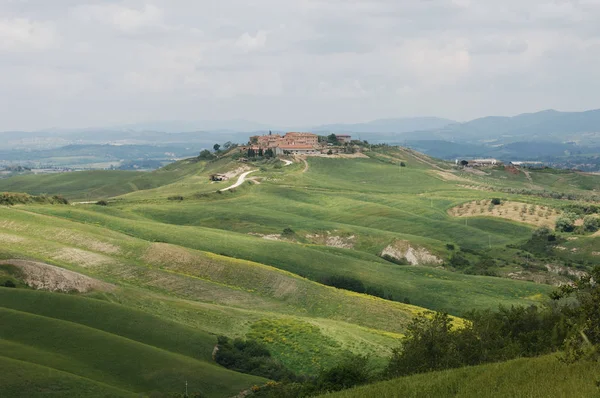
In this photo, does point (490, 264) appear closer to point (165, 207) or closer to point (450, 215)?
point (450, 215)

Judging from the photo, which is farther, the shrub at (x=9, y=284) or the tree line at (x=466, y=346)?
the shrub at (x=9, y=284)

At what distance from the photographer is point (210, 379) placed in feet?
155

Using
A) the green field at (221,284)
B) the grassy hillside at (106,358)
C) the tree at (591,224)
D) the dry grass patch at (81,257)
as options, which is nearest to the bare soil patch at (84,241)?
the green field at (221,284)

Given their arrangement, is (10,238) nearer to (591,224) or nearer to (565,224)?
(565,224)

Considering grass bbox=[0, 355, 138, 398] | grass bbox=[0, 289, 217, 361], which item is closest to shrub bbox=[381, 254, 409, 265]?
grass bbox=[0, 289, 217, 361]

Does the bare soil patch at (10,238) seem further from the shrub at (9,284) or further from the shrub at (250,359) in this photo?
the shrub at (250,359)

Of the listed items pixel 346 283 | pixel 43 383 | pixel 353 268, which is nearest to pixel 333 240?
pixel 353 268

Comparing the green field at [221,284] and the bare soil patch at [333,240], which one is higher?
the green field at [221,284]

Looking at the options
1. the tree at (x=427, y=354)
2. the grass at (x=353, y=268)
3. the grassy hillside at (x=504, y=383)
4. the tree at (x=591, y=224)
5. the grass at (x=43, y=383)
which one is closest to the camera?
the grassy hillside at (x=504, y=383)

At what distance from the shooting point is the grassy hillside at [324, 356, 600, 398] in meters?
23.4

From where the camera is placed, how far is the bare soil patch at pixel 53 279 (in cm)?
6313

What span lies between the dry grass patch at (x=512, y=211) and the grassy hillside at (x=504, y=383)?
123244 mm

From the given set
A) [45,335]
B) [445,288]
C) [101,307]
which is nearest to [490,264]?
[445,288]

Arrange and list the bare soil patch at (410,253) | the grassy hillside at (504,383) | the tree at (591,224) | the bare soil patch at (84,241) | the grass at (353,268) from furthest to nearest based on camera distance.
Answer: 1. the tree at (591,224)
2. the bare soil patch at (410,253)
3. the bare soil patch at (84,241)
4. the grass at (353,268)
5. the grassy hillside at (504,383)
